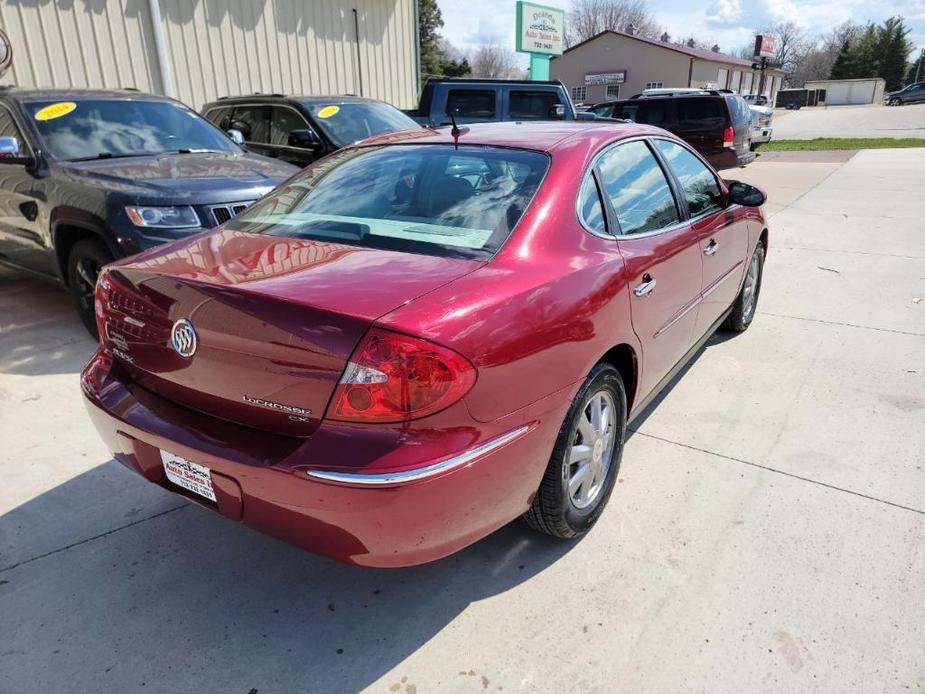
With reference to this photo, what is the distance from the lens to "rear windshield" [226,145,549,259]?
2.41 meters

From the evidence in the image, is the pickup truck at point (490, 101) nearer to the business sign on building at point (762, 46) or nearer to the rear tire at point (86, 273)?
the rear tire at point (86, 273)

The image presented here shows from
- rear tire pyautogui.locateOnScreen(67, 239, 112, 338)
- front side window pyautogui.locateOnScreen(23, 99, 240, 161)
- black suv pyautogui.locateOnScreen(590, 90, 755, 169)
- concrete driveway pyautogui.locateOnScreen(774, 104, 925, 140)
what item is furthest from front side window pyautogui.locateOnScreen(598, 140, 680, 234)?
concrete driveway pyautogui.locateOnScreen(774, 104, 925, 140)

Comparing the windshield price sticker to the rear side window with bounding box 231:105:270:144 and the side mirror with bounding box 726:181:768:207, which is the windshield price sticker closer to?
the rear side window with bounding box 231:105:270:144

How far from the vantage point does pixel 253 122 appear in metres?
8.12

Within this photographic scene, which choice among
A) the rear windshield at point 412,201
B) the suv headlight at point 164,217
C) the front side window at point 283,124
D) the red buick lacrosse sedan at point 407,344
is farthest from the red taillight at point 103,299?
the front side window at point 283,124

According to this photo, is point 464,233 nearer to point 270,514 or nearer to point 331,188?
point 331,188

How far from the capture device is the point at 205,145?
5.86m

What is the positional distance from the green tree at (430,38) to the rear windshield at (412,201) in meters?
44.1

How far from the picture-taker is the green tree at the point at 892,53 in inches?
2982

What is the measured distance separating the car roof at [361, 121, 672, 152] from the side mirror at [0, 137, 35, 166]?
3064 millimetres

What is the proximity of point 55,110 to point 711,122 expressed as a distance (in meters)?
12.1

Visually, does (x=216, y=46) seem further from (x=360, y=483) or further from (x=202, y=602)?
(x=360, y=483)

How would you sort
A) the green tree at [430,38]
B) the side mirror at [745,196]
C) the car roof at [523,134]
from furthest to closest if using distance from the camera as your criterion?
the green tree at [430,38]
the side mirror at [745,196]
the car roof at [523,134]

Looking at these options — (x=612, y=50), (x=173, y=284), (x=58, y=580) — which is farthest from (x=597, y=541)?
(x=612, y=50)
